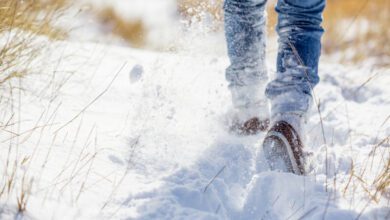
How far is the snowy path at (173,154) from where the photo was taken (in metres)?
1.27

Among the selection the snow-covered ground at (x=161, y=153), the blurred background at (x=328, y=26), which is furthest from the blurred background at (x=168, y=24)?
the snow-covered ground at (x=161, y=153)

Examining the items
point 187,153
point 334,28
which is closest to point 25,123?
point 187,153

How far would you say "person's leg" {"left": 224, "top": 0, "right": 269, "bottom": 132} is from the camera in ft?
6.48

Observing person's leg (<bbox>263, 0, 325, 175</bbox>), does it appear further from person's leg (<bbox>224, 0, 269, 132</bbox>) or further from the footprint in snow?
the footprint in snow

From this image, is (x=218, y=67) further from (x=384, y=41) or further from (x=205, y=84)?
(x=384, y=41)

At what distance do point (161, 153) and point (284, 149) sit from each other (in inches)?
16.4

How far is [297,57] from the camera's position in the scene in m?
1.64

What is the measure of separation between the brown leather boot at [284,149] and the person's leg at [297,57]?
0.30ft

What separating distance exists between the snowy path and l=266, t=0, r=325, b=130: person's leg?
17 centimetres

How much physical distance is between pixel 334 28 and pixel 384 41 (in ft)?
3.66

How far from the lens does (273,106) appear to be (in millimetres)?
1697

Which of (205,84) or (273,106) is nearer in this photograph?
(273,106)

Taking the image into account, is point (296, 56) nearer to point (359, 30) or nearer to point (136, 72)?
point (136, 72)

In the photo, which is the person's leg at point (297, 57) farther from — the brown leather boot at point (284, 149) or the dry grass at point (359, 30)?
the dry grass at point (359, 30)
